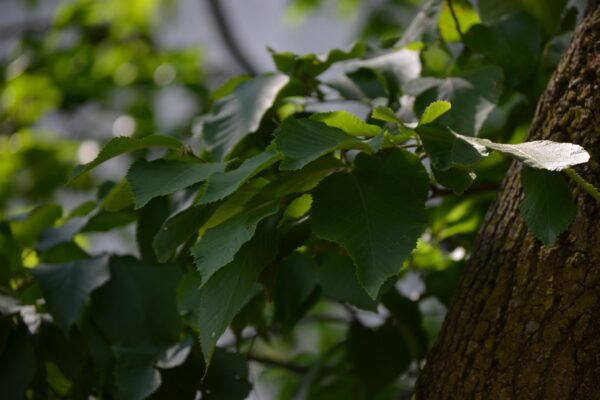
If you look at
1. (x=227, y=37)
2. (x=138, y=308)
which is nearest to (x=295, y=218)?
(x=138, y=308)

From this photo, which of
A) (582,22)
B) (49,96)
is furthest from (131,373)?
(49,96)

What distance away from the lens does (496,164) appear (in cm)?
125

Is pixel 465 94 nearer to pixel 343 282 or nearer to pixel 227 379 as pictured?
pixel 343 282

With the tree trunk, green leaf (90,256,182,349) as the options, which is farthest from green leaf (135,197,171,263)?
the tree trunk

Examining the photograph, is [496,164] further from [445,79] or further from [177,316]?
[177,316]

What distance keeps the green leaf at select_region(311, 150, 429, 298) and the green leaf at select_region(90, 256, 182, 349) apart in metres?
0.42

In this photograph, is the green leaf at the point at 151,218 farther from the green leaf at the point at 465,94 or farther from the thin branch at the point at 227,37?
the thin branch at the point at 227,37

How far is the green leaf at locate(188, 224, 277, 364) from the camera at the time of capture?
791 mm

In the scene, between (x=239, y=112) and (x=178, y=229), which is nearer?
(x=178, y=229)

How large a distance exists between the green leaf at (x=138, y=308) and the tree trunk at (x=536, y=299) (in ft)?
1.19

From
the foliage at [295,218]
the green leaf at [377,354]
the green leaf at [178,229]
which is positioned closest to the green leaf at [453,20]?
the foliage at [295,218]

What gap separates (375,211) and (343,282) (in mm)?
300

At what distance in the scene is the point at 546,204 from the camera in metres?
0.78

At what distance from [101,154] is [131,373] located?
32 centimetres
